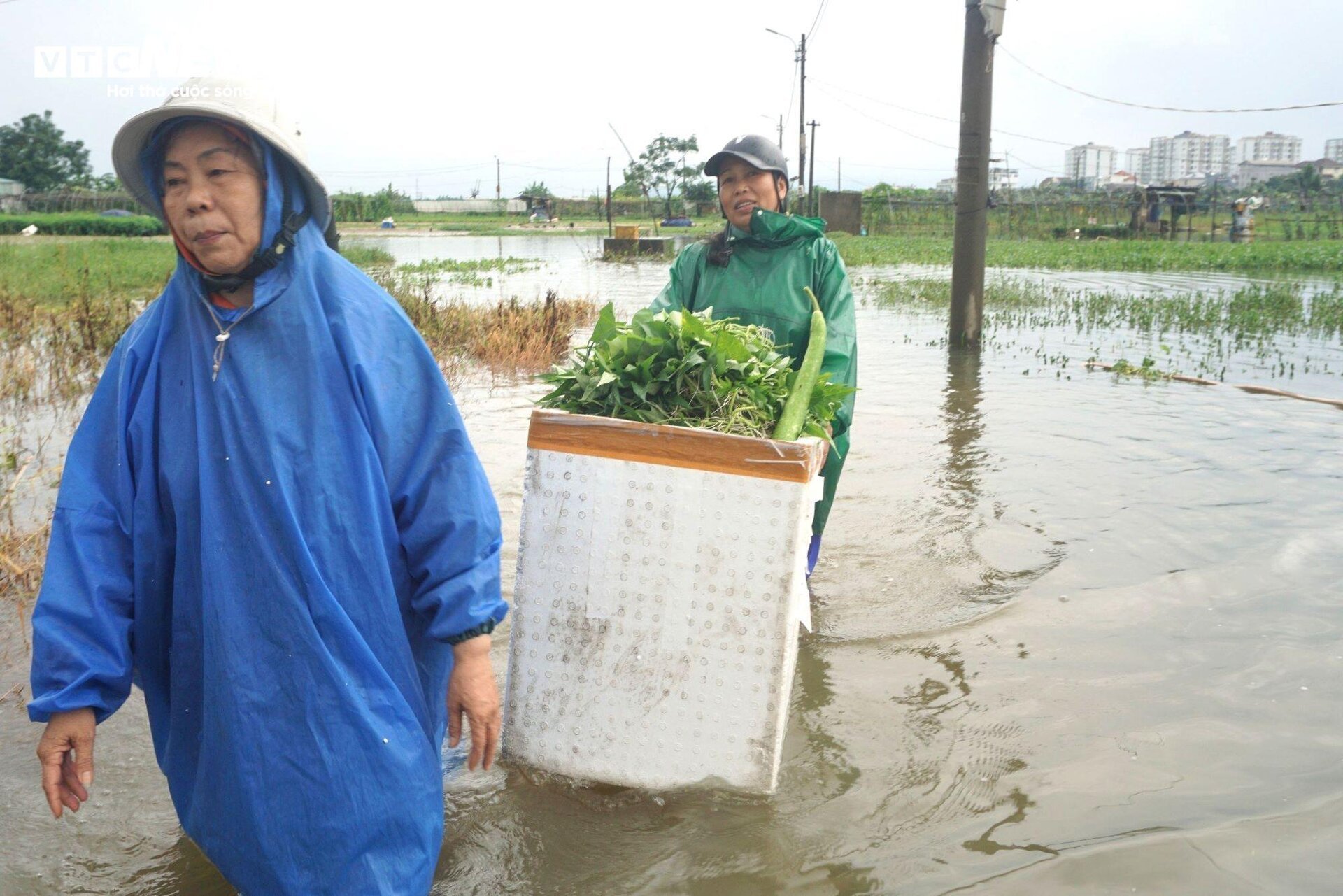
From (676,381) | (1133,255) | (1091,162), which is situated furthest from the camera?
(1091,162)

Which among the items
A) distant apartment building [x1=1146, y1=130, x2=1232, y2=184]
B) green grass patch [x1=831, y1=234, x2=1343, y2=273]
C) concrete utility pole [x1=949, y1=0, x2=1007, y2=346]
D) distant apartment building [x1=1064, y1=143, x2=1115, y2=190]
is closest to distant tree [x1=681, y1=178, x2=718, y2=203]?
green grass patch [x1=831, y1=234, x2=1343, y2=273]

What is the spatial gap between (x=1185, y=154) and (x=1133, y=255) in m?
158

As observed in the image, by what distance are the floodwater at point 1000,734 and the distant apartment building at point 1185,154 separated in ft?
556

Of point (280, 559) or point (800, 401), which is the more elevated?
point (800, 401)

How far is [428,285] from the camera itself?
A: 11688 mm

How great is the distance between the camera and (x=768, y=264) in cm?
375

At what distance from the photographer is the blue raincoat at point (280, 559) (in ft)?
5.99

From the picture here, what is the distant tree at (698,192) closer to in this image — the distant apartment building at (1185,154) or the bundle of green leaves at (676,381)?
the bundle of green leaves at (676,381)

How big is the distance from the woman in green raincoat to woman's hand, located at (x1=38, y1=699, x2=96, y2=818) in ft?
7.12

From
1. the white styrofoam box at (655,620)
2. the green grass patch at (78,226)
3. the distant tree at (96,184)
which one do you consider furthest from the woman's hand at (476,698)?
the distant tree at (96,184)

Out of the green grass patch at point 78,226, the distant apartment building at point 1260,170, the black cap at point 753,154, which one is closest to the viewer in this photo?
the black cap at point 753,154

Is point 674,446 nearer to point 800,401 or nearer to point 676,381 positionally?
point 676,381

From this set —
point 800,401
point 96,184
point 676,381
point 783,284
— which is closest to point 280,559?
point 676,381

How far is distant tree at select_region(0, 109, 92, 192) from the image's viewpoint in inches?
2566
